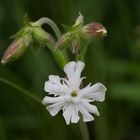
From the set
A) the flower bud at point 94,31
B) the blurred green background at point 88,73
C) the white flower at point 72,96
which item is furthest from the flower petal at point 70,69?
the blurred green background at point 88,73

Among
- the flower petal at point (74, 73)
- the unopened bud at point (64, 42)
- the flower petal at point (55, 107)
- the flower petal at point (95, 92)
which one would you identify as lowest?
the flower petal at point (55, 107)

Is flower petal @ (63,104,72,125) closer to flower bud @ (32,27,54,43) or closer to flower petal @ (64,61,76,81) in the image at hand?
flower petal @ (64,61,76,81)

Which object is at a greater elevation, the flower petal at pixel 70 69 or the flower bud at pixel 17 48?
the flower bud at pixel 17 48

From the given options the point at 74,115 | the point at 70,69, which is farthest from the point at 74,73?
the point at 74,115

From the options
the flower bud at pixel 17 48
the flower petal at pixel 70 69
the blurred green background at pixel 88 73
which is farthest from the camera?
the blurred green background at pixel 88 73

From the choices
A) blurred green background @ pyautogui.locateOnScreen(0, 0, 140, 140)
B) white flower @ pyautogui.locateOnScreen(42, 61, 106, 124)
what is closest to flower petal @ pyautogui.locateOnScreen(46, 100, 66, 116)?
white flower @ pyautogui.locateOnScreen(42, 61, 106, 124)

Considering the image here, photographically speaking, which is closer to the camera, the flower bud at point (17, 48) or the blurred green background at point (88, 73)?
the flower bud at point (17, 48)

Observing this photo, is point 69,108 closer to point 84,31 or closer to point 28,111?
point 84,31

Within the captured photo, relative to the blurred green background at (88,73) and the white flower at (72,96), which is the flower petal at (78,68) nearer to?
the white flower at (72,96)

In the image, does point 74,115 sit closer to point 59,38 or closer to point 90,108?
point 90,108
